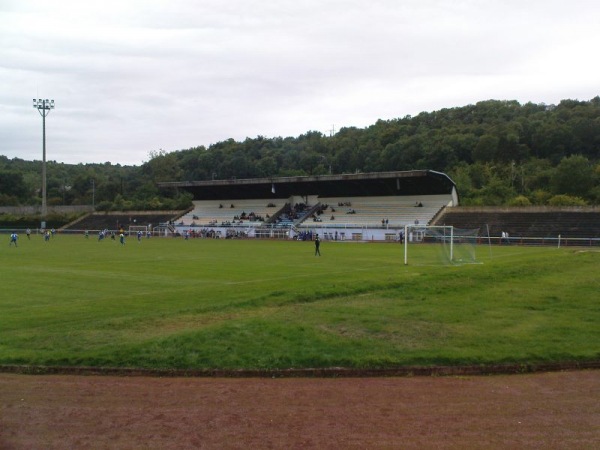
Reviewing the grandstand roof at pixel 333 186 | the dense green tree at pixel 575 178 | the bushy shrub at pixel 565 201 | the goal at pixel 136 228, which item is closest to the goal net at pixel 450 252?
the grandstand roof at pixel 333 186

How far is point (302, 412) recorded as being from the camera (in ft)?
25.2

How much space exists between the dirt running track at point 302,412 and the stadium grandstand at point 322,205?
174 feet

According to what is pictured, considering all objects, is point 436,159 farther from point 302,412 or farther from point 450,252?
point 302,412

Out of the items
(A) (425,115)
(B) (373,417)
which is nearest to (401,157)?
(A) (425,115)

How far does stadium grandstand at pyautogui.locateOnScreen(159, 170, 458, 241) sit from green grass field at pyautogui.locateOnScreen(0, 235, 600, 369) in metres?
43.9

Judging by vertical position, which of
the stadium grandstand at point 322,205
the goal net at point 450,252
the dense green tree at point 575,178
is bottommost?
the goal net at point 450,252

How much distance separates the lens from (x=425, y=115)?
125062 millimetres

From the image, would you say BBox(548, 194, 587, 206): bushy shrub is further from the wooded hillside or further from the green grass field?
the green grass field

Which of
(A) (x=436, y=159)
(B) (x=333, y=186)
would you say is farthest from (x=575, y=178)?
(B) (x=333, y=186)

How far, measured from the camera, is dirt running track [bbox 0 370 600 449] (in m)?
6.65

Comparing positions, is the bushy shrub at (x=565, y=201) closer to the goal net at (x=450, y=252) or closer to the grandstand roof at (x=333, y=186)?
the grandstand roof at (x=333, y=186)

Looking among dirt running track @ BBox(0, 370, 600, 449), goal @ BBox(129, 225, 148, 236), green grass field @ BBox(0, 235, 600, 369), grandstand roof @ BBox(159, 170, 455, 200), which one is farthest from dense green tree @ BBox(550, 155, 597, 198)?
dirt running track @ BBox(0, 370, 600, 449)

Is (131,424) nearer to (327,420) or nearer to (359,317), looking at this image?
(327,420)

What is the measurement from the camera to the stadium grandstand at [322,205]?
65.9 m
